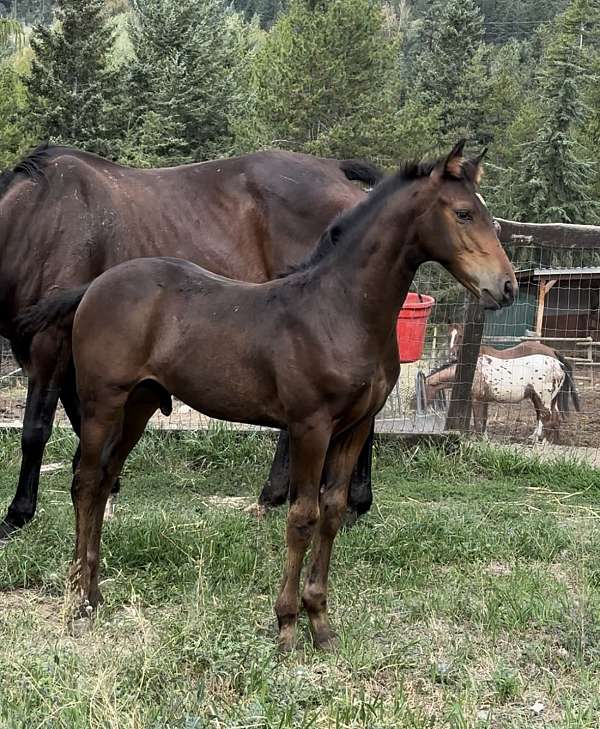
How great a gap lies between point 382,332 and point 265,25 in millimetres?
73722

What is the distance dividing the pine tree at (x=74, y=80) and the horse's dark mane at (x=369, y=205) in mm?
21810

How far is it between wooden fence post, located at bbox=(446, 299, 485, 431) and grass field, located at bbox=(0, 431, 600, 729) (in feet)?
4.21

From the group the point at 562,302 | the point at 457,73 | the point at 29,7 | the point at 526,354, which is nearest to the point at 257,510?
the point at 526,354

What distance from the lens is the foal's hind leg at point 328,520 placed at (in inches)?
127

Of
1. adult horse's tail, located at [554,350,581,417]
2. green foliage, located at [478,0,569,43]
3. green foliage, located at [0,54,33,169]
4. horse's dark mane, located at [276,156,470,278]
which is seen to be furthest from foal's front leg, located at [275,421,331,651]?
green foliage, located at [478,0,569,43]

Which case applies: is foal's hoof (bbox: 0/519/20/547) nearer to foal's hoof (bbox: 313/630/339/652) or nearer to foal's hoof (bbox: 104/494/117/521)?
foal's hoof (bbox: 104/494/117/521)

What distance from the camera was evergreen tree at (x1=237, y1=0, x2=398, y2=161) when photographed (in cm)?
2522

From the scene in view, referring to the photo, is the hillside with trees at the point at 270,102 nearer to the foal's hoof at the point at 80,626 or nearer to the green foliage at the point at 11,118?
the green foliage at the point at 11,118

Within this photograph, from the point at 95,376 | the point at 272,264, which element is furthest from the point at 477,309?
the point at 95,376

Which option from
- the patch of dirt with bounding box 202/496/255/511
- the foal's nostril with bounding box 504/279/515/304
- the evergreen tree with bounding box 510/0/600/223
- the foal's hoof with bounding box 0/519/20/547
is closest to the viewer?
the foal's nostril with bounding box 504/279/515/304

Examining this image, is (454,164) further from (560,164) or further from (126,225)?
(560,164)

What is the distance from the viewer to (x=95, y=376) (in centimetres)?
336

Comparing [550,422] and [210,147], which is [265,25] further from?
[550,422]

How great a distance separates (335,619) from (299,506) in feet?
2.12
